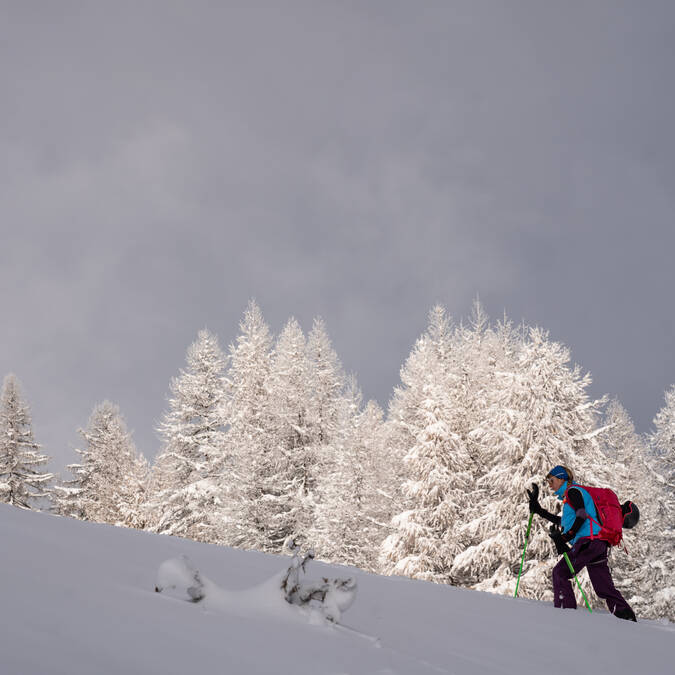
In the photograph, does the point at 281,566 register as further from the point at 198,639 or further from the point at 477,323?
the point at 477,323

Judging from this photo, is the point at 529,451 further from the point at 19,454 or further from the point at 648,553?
the point at 19,454

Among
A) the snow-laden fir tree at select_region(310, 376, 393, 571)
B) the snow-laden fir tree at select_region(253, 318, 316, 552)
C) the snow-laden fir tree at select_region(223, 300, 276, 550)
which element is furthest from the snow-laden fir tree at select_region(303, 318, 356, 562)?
the snow-laden fir tree at select_region(223, 300, 276, 550)

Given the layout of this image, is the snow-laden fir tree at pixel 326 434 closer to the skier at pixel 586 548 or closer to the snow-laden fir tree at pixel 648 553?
the snow-laden fir tree at pixel 648 553

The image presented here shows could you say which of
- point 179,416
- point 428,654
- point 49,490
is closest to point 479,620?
point 428,654

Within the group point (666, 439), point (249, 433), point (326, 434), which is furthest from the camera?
point (326, 434)

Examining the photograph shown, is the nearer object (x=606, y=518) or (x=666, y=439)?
(x=606, y=518)

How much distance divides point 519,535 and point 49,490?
24.8m

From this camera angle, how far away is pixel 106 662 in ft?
4.23

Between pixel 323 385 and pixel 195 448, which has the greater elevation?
pixel 323 385

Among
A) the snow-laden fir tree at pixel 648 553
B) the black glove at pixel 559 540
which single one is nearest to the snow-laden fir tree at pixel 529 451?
the snow-laden fir tree at pixel 648 553

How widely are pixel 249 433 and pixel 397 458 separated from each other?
666 cm

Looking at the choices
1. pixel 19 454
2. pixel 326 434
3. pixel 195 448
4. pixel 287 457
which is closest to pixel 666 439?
pixel 326 434

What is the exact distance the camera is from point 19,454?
2909cm

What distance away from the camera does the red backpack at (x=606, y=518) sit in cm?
636
